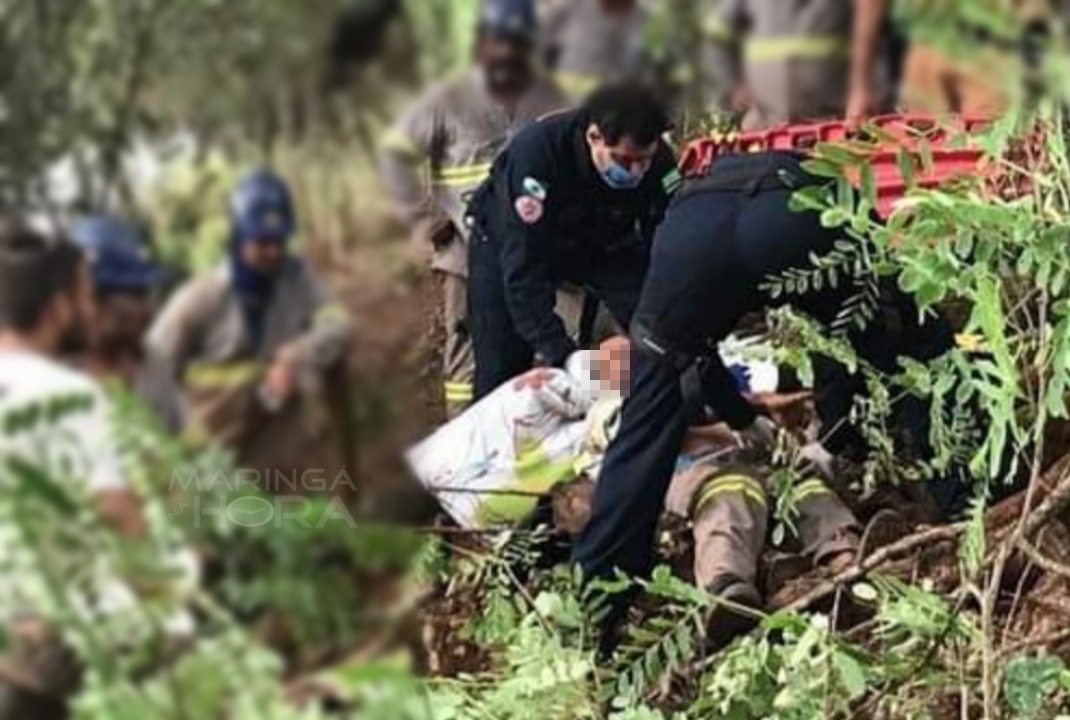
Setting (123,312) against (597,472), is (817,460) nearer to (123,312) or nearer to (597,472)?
(597,472)

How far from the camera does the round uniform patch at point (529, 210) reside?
1.56m

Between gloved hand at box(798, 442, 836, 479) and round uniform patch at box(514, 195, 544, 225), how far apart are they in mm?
507

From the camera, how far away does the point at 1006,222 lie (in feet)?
5.41

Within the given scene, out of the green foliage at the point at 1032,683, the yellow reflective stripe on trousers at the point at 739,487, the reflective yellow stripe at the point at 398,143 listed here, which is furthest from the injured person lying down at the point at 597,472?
the reflective yellow stripe at the point at 398,143

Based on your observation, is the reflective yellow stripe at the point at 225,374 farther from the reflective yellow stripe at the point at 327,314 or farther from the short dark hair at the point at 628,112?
the short dark hair at the point at 628,112

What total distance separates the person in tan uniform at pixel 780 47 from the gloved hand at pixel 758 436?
1145mm

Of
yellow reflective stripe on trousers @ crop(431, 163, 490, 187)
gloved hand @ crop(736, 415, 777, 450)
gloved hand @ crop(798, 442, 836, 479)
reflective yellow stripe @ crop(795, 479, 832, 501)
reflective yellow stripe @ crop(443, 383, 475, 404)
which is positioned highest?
yellow reflective stripe on trousers @ crop(431, 163, 490, 187)

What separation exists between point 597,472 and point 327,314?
109cm

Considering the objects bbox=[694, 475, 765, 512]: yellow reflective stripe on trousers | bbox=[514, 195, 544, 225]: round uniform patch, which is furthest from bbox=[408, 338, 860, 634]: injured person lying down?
bbox=[514, 195, 544, 225]: round uniform patch

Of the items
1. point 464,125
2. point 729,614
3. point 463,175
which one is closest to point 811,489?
point 729,614

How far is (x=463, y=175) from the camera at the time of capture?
4.33 ft

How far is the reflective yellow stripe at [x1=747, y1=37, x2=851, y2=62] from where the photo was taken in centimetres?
76

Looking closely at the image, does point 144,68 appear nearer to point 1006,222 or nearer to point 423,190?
point 423,190

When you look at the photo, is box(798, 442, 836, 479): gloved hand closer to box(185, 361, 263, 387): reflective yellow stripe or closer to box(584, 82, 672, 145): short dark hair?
box(584, 82, 672, 145): short dark hair
